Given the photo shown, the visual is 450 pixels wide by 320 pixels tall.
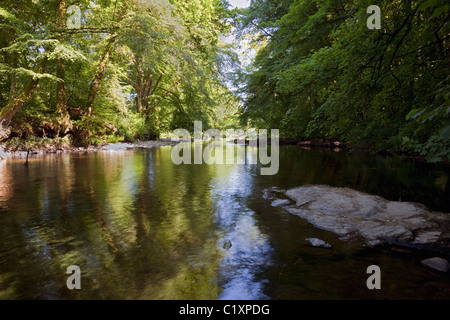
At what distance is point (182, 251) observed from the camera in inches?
171

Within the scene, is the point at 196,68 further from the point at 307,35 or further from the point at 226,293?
the point at 226,293

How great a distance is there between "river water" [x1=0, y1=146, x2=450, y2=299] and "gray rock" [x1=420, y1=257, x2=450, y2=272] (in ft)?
0.51

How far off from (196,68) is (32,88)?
1118cm

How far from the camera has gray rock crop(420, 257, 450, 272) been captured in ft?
12.3

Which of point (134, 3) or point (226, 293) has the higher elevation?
point (134, 3)

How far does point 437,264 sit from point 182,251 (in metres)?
3.78

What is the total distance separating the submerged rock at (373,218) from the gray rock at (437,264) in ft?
2.21

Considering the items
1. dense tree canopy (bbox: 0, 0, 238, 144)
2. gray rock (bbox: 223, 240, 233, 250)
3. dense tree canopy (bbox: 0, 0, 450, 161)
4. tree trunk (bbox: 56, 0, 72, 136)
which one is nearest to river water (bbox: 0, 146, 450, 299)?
gray rock (bbox: 223, 240, 233, 250)

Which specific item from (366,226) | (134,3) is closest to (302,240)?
(366,226)

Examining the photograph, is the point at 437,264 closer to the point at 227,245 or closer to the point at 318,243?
the point at 318,243

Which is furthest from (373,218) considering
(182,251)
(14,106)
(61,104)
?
(61,104)

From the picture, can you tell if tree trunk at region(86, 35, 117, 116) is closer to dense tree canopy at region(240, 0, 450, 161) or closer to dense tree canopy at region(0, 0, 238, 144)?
dense tree canopy at region(0, 0, 238, 144)
